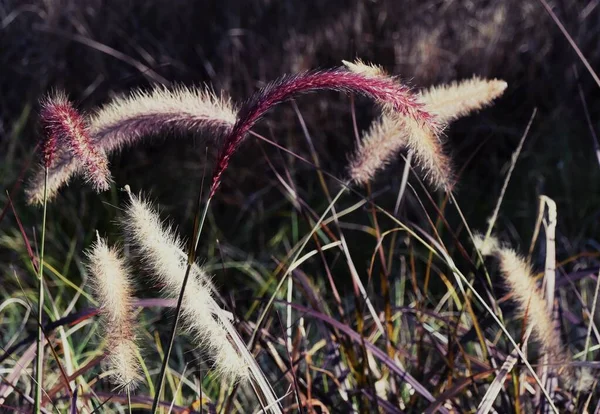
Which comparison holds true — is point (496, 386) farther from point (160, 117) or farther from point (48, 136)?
point (48, 136)

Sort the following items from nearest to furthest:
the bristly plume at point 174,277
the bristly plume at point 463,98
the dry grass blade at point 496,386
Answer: the bristly plume at point 174,277
the dry grass blade at point 496,386
the bristly plume at point 463,98

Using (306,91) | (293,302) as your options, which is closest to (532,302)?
(306,91)

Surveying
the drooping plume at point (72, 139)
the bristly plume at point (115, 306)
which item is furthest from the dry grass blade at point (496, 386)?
the drooping plume at point (72, 139)

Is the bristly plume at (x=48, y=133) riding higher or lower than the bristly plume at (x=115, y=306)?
higher

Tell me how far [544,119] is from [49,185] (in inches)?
129


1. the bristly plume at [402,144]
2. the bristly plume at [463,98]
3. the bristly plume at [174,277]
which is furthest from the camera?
the bristly plume at [463,98]

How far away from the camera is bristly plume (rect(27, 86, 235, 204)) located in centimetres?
116

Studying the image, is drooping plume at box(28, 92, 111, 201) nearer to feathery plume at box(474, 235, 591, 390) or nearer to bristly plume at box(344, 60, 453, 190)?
bristly plume at box(344, 60, 453, 190)

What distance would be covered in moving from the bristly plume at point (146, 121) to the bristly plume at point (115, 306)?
7.2 inches

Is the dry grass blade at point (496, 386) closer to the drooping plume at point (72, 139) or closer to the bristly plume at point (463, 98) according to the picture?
the bristly plume at point (463, 98)

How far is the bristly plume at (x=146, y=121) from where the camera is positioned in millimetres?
1160

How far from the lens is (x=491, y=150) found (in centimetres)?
407

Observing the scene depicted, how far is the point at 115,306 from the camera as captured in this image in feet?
3.34

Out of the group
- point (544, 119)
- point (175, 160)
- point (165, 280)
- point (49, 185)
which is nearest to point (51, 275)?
point (175, 160)
